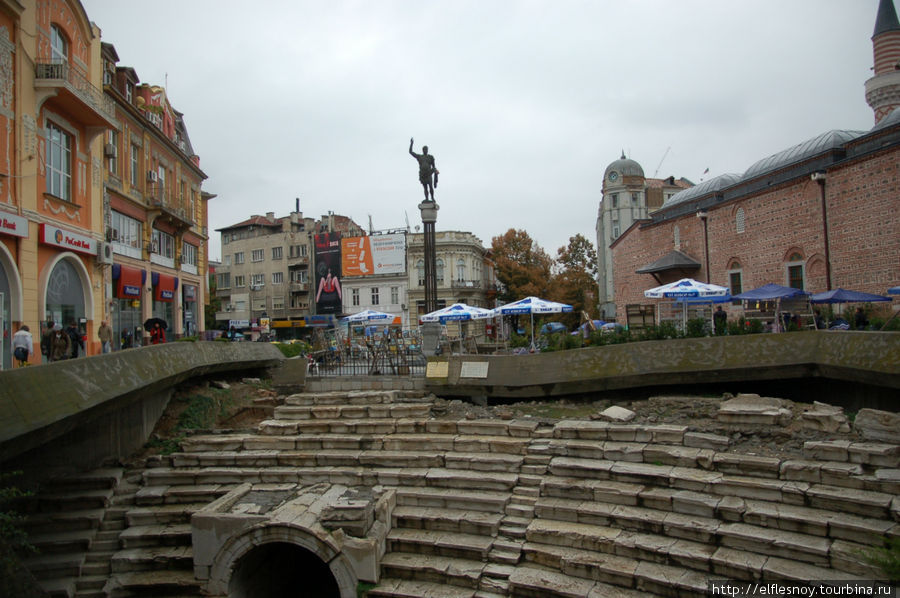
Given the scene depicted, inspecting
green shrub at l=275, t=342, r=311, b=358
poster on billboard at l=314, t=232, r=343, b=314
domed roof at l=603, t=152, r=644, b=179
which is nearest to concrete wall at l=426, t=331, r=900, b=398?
green shrub at l=275, t=342, r=311, b=358

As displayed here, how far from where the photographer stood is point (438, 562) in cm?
814

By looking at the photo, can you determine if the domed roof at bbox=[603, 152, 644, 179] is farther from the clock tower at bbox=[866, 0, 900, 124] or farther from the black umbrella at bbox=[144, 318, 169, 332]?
A: the black umbrella at bbox=[144, 318, 169, 332]

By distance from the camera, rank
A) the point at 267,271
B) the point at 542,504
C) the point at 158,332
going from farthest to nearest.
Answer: the point at 267,271, the point at 158,332, the point at 542,504

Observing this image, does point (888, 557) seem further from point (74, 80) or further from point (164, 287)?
point (164, 287)

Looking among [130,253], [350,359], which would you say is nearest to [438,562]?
[350,359]

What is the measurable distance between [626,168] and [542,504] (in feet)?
190

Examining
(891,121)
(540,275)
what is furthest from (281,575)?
(540,275)

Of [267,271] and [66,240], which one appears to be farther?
[267,271]

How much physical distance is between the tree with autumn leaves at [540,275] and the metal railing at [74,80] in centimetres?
3160

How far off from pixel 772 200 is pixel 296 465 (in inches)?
842

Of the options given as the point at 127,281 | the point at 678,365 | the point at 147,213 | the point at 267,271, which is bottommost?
the point at 678,365

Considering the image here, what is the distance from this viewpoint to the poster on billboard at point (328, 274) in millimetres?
47719

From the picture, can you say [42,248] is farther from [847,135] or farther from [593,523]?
[847,135]

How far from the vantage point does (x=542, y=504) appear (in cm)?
857
